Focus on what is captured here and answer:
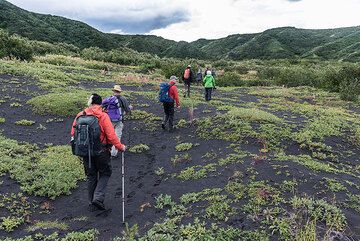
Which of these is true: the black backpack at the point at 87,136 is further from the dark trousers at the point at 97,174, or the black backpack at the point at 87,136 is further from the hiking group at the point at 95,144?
the dark trousers at the point at 97,174

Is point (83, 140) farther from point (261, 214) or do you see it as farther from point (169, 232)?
point (261, 214)

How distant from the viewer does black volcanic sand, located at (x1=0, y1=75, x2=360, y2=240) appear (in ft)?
27.6

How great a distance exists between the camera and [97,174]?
30.1ft

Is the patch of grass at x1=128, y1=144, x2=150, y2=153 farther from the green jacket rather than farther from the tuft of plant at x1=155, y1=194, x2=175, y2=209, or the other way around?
the green jacket

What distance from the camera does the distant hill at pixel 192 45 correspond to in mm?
89562

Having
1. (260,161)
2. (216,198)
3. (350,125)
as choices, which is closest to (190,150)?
(260,161)

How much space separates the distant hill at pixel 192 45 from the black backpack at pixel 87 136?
78.0 meters

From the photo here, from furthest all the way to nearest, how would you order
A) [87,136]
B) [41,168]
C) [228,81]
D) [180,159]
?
[228,81] < [180,159] < [41,168] < [87,136]

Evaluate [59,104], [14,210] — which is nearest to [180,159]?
[14,210]

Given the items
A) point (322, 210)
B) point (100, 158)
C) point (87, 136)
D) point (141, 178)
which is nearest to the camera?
point (322, 210)

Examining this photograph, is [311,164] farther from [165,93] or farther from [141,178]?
[165,93]

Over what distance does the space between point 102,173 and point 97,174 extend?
22 cm

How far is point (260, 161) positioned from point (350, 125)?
32.7 feet

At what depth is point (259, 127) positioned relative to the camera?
49.7ft
